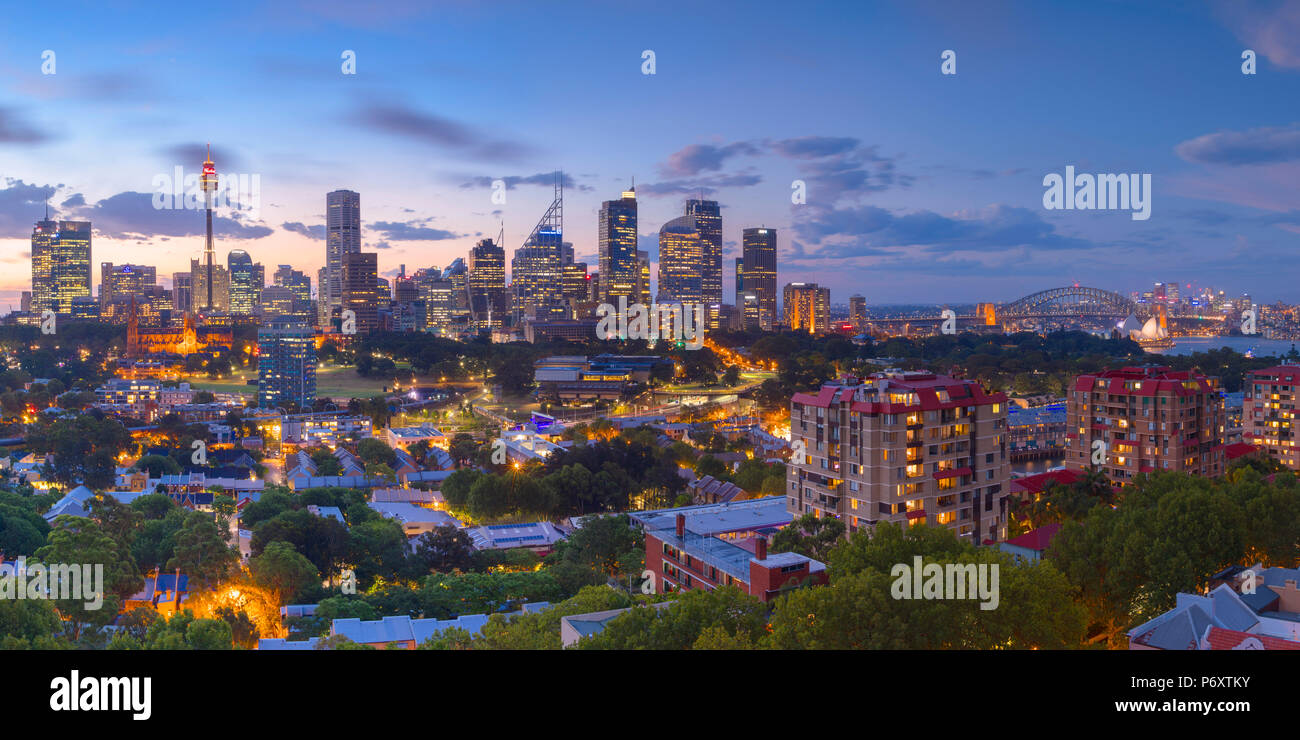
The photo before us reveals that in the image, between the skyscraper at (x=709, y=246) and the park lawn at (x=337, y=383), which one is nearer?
the park lawn at (x=337, y=383)

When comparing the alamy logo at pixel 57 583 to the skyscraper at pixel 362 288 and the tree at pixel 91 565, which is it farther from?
the skyscraper at pixel 362 288

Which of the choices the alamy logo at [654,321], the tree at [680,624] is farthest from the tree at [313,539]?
A: the alamy logo at [654,321]

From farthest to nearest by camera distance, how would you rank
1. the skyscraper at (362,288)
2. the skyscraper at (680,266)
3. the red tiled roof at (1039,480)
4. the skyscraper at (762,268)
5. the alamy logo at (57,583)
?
the skyscraper at (762,268) < the skyscraper at (680,266) < the skyscraper at (362,288) < the red tiled roof at (1039,480) < the alamy logo at (57,583)

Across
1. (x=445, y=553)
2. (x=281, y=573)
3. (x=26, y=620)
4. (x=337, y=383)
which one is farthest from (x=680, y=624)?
(x=337, y=383)

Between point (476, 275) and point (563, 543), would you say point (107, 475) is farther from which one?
point (476, 275)

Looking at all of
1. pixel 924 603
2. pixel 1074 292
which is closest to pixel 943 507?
pixel 924 603
